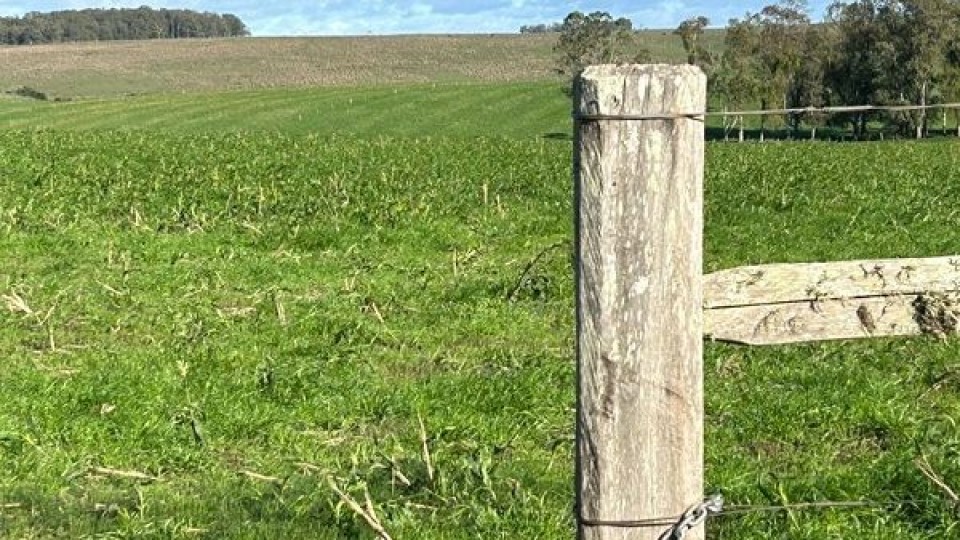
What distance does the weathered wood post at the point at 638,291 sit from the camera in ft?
8.71

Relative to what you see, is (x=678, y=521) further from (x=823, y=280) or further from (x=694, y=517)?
(x=823, y=280)

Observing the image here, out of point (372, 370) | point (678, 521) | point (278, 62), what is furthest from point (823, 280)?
point (278, 62)

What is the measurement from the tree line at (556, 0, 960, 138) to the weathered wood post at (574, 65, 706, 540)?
6128 centimetres

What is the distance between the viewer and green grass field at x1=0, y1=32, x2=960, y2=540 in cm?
537

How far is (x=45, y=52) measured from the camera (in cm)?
13112

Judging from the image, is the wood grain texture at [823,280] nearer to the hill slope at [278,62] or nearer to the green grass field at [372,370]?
the green grass field at [372,370]

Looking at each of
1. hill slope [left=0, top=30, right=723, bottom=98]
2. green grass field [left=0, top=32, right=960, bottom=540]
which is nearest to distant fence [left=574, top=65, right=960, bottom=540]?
green grass field [left=0, top=32, right=960, bottom=540]

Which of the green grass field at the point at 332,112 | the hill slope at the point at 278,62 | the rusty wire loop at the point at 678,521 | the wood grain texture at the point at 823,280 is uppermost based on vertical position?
the wood grain texture at the point at 823,280

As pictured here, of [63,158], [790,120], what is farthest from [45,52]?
[63,158]

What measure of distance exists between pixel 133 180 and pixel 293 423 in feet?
43.8

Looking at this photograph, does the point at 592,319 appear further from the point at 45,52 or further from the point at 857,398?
the point at 45,52

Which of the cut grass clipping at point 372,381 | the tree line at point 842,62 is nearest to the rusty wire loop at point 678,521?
the cut grass clipping at point 372,381

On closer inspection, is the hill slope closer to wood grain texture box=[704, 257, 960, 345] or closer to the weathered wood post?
wood grain texture box=[704, 257, 960, 345]

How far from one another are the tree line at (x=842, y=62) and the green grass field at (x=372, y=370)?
48.6 m
